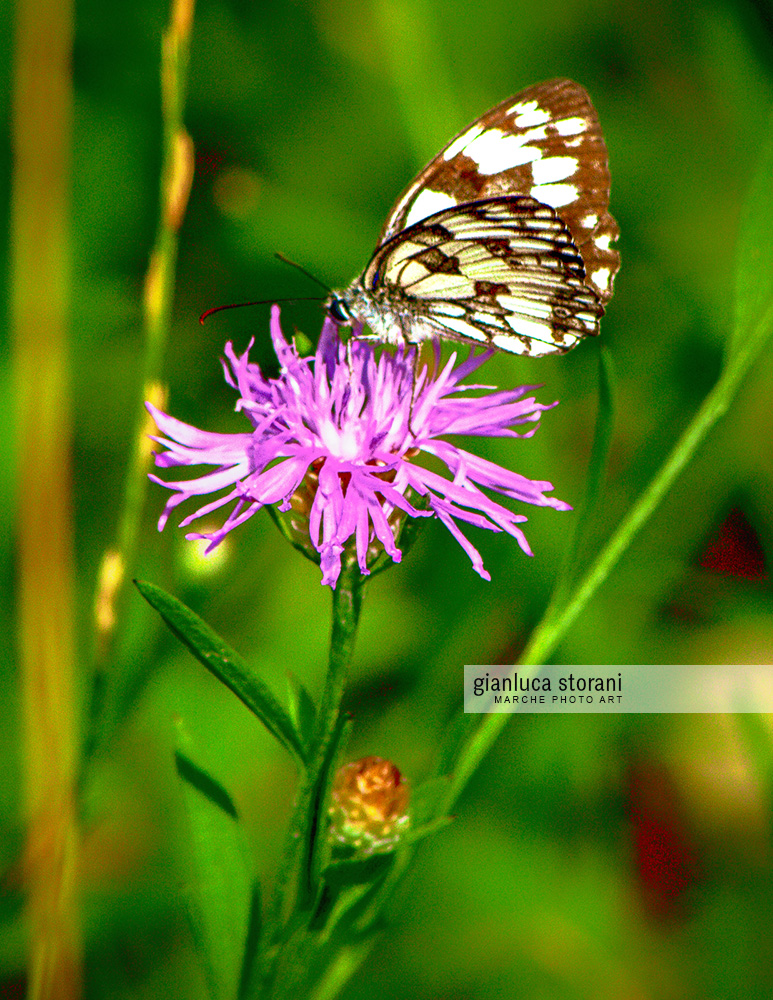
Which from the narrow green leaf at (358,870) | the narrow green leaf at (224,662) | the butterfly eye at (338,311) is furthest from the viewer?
the butterfly eye at (338,311)

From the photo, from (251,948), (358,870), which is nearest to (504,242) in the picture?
(358,870)

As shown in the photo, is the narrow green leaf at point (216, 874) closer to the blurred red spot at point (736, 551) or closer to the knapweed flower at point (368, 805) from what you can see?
the knapweed flower at point (368, 805)

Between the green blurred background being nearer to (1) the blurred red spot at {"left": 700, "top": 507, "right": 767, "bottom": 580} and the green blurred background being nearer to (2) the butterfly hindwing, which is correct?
(1) the blurred red spot at {"left": 700, "top": 507, "right": 767, "bottom": 580}

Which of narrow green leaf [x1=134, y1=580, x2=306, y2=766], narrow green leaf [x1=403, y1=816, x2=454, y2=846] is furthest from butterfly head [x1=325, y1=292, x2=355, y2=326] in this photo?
narrow green leaf [x1=403, y1=816, x2=454, y2=846]

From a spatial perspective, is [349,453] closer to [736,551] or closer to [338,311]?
[338,311]

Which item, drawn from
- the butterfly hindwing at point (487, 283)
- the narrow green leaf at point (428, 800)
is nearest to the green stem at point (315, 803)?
the narrow green leaf at point (428, 800)

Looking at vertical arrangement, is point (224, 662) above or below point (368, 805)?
above
